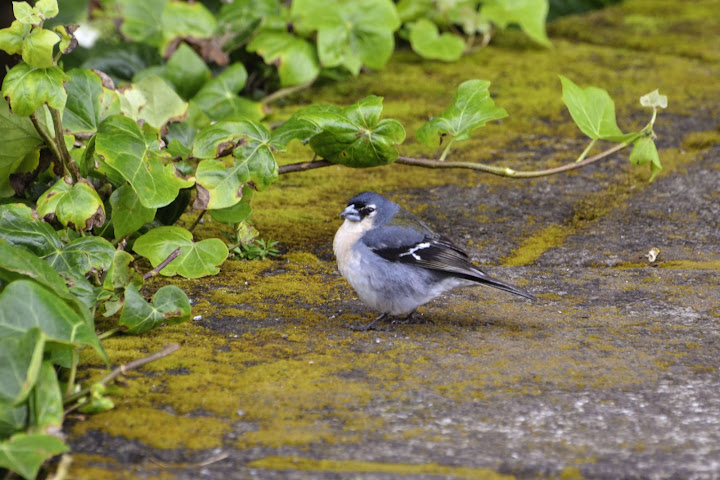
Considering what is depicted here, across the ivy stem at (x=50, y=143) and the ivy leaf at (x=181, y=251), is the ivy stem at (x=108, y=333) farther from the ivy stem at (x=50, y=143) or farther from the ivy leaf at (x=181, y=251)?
the ivy stem at (x=50, y=143)

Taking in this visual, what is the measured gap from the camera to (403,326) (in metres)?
3.31

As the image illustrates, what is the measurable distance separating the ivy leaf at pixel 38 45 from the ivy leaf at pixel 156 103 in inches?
37.2

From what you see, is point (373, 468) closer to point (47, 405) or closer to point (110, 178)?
point (47, 405)

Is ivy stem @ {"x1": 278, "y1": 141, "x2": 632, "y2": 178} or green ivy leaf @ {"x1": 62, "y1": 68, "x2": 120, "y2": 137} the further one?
ivy stem @ {"x1": 278, "y1": 141, "x2": 632, "y2": 178}

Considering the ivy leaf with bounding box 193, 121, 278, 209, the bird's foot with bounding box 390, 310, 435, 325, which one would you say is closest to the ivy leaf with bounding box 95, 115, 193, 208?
the ivy leaf with bounding box 193, 121, 278, 209

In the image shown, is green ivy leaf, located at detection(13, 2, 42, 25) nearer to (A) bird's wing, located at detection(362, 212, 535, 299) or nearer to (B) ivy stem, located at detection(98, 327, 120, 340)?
(B) ivy stem, located at detection(98, 327, 120, 340)

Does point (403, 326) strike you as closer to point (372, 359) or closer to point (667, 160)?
point (372, 359)

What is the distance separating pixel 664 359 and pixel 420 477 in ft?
3.67

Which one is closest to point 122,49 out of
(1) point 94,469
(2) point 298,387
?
(2) point 298,387

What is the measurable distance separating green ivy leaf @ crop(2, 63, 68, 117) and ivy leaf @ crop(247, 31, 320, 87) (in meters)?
2.23

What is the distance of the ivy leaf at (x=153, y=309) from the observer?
292 cm

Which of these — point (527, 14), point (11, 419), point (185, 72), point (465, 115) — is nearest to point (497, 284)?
point (465, 115)

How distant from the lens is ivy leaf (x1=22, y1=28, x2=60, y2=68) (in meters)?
3.04

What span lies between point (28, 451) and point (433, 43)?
4604mm
